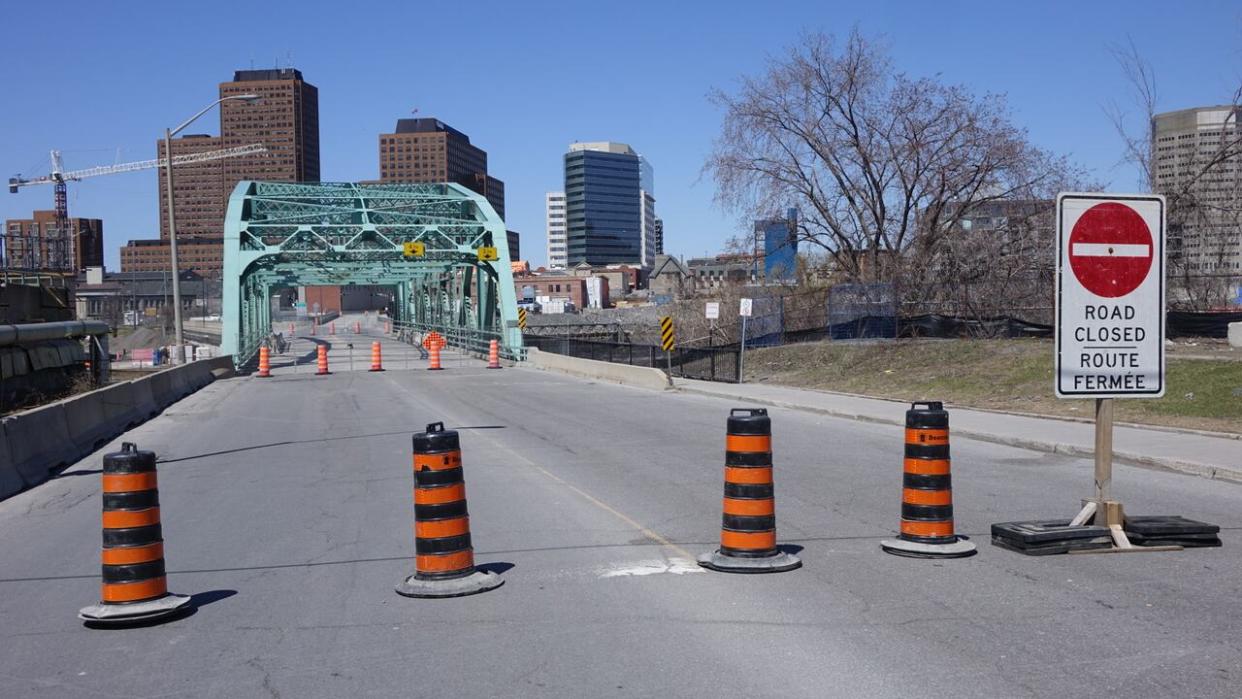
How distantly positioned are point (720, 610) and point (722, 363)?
98.0 feet

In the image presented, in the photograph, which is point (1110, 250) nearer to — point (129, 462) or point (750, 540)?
point (750, 540)

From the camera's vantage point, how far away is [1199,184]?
105 feet

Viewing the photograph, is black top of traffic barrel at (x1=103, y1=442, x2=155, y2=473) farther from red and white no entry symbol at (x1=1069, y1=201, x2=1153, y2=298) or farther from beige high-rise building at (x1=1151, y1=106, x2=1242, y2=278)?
beige high-rise building at (x1=1151, y1=106, x2=1242, y2=278)

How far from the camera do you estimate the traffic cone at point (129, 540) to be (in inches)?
265

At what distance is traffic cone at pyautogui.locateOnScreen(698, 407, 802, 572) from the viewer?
7.47m

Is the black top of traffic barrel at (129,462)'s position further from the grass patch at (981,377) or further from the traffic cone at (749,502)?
the grass patch at (981,377)

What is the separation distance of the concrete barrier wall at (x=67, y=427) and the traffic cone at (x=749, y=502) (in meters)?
9.34

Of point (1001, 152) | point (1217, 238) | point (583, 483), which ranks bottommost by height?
point (583, 483)

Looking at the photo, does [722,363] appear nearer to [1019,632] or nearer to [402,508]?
[402,508]

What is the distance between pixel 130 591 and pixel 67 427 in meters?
11.3

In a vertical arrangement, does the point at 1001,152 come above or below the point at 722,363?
above

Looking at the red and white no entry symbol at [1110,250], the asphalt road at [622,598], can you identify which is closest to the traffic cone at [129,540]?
the asphalt road at [622,598]

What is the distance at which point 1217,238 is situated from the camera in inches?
1289

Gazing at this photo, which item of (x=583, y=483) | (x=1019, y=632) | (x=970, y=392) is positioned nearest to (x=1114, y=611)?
(x=1019, y=632)
